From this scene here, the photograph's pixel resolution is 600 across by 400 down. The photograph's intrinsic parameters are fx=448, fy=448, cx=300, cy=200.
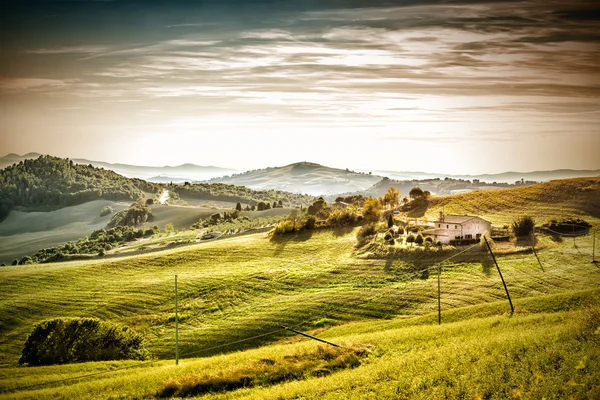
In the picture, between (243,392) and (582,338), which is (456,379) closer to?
(582,338)

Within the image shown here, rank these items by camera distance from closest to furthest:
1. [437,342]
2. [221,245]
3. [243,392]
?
1. [243,392]
2. [437,342]
3. [221,245]

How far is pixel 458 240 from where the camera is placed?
203 feet

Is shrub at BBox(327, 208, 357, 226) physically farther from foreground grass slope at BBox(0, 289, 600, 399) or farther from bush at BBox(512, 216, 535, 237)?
foreground grass slope at BBox(0, 289, 600, 399)

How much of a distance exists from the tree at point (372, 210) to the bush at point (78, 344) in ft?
164

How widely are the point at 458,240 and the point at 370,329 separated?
29515mm

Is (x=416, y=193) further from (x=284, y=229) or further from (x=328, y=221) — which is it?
(x=284, y=229)

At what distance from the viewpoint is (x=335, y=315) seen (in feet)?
146

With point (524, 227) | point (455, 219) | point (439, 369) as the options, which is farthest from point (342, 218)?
point (439, 369)

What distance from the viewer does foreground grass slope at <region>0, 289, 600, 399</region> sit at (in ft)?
58.2

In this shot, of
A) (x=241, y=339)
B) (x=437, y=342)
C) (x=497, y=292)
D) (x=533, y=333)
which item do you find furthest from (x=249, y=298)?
(x=533, y=333)

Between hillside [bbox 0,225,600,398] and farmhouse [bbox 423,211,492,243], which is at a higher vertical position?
farmhouse [bbox 423,211,492,243]

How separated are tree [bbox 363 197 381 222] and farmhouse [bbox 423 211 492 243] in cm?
1827

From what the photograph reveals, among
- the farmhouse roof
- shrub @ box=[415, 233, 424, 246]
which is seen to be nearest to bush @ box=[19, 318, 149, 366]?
shrub @ box=[415, 233, 424, 246]

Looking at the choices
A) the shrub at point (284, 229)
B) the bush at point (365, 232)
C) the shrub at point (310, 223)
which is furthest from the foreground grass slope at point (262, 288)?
the shrub at point (284, 229)
